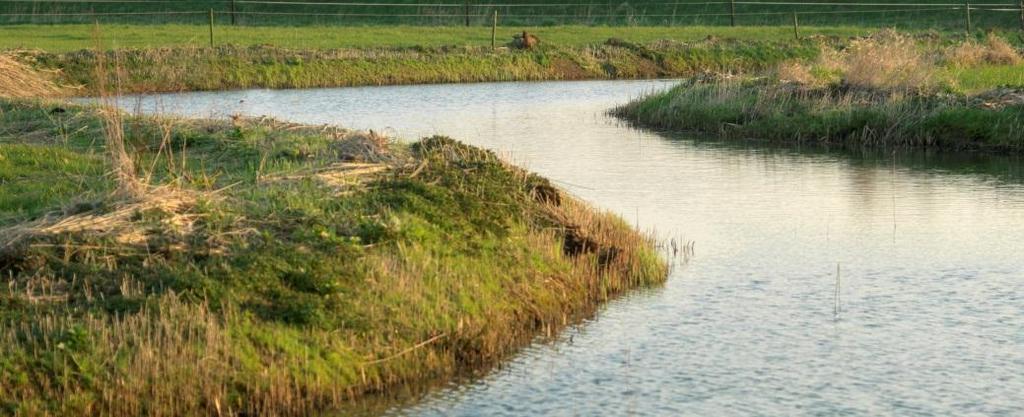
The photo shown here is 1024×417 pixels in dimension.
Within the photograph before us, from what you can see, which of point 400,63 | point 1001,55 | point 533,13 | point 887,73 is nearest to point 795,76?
point 887,73

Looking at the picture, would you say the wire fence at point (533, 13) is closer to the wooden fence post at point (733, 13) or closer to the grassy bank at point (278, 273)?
the wooden fence post at point (733, 13)

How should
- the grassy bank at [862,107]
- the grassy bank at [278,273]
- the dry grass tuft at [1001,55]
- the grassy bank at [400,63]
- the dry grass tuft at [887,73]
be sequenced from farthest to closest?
the grassy bank at [400,63]
the dry grass tuft at [1001,55]
the dry grass tuft at [887,73]
the grassy bank at [862,107]
the grassy bank at [278,273]

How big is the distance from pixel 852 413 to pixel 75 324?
5.39 meters

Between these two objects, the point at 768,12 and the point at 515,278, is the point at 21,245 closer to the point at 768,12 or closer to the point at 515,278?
the point at 515,278

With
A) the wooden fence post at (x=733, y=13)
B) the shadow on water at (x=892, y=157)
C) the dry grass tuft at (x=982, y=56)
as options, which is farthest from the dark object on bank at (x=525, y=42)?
the shadow on water at (x=892, y=157)

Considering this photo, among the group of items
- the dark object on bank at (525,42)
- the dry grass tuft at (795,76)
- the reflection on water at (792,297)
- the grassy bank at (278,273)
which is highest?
the dark object on bank at (525,42)

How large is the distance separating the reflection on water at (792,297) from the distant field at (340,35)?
84.2ft

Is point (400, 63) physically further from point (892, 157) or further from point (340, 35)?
point (892, 157)

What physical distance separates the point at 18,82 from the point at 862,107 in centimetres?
1648

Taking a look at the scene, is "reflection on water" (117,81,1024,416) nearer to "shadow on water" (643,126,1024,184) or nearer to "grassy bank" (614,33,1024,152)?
"shadow on water" (643,126,1024,184)

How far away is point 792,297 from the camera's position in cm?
1458

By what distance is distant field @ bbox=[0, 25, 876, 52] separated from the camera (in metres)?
51.2

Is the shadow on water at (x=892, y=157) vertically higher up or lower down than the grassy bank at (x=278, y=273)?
lower down

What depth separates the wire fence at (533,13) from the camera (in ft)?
217
